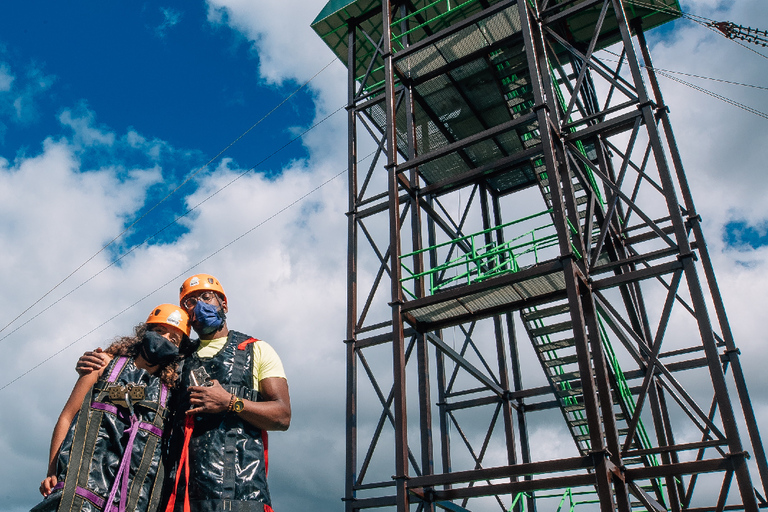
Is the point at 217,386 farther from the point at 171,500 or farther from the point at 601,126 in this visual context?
the point at 601,126

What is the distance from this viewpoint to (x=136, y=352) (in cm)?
539

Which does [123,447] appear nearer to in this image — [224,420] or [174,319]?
[224,420]

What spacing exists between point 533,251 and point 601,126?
2661 mm

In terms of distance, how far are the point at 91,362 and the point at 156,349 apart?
490mm

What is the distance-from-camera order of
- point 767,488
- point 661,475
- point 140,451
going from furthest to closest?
point 767,488 → point 661,475 → point 140,451

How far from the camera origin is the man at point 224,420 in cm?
484

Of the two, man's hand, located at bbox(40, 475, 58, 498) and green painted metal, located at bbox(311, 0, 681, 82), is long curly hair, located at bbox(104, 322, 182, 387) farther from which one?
green painted metal, located at bbox(311, 0, 681, 82)

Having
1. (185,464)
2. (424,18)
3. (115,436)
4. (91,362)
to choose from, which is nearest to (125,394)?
(115,436)

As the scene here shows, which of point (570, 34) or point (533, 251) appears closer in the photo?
point (533, 251)

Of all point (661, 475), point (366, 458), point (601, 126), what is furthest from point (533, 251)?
point (366, 458)

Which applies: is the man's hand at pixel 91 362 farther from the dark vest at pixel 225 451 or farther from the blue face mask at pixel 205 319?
the blue face mask at pixel 205 319

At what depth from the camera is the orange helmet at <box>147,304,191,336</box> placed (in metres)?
5.55

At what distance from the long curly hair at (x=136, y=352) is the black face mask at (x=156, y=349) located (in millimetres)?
86

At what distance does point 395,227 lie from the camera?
41.1 ft
